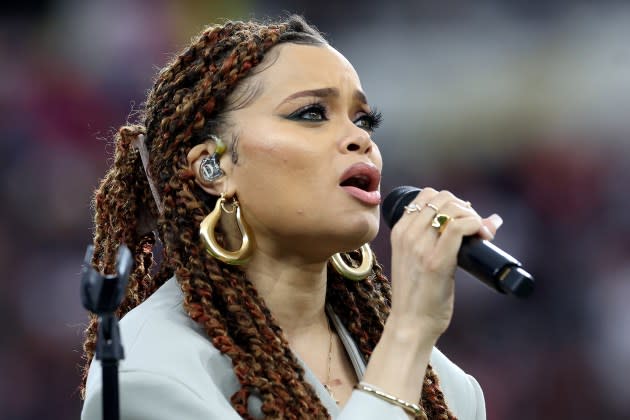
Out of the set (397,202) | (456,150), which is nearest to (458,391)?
(397,202)

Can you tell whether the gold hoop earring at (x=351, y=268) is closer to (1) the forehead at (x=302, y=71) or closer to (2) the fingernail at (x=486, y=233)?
(1) the forehead at (x=302, y=71)

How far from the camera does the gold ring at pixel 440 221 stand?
6.30 feet

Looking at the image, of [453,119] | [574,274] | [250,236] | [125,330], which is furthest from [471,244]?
[453,119]

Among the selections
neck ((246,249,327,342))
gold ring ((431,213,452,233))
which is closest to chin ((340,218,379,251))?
neck ((246,249,327,342))

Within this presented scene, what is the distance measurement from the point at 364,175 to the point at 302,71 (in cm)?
27

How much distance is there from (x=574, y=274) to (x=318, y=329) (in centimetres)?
302

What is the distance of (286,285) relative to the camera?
2277 millimetres

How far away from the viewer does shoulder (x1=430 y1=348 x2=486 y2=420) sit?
2414mm

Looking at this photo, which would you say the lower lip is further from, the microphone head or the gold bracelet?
the gold bracelet

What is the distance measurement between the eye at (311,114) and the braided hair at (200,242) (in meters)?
0.16

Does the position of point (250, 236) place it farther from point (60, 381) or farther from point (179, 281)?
point (60, 381)

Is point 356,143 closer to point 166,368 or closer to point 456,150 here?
point 166,368

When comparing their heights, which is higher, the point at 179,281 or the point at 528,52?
the point at 528,52

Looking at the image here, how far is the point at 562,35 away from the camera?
229 inches
